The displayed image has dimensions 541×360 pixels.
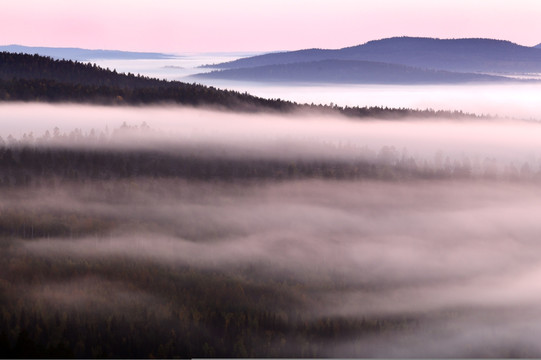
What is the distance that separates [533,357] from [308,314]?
68.6 metres

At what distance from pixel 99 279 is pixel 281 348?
2557 inches

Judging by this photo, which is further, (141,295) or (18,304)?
(141,295)

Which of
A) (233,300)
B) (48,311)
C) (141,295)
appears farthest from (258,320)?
(48,311)

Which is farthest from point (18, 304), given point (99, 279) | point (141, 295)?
point (99, 279)

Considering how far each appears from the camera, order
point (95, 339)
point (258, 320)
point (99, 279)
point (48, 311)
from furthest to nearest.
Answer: point (99, 279) → point (258, 320) → point (48, 311) → point (95, 339)

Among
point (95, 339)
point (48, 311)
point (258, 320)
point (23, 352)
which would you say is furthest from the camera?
point (258, 320)

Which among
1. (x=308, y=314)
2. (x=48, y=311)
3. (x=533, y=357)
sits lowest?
(x=533, y=357)

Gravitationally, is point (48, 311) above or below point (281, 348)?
above

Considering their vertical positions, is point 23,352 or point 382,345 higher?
point 23,352

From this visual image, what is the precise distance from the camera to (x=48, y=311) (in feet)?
483

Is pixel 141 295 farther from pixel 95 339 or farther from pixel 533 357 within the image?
pixel 533 357

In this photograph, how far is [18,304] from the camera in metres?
148

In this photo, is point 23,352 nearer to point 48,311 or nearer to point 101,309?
point 48,311

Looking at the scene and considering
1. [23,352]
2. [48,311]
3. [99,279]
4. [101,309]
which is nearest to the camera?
[23,352]
